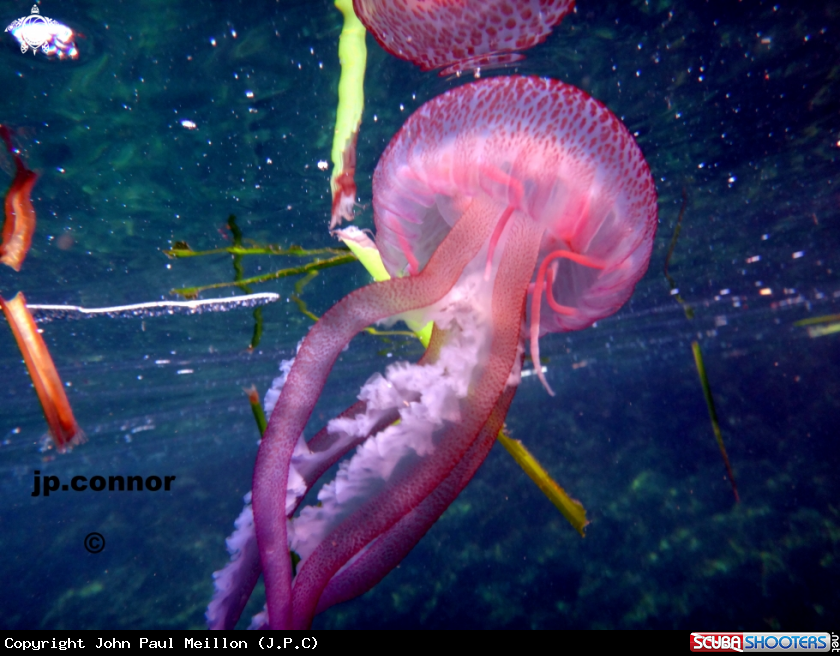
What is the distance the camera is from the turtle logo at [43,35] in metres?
3.26

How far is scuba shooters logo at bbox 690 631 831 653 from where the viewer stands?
14.2 ft

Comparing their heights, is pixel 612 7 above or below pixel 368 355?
above

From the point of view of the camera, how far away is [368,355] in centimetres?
1691

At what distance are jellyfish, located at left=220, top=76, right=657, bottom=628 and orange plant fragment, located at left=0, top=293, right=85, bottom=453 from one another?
102 centimetres

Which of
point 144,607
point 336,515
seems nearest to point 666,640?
point 336,515

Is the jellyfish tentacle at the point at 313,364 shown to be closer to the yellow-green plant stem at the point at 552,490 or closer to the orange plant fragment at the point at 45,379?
the yellow-green plant stem at the point at 552,490

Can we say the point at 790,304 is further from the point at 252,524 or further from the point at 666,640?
the point at 252,524

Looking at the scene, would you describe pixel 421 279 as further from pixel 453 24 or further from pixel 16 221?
pixel 16 221

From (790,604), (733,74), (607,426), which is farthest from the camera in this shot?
(607,426)

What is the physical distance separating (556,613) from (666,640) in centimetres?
157

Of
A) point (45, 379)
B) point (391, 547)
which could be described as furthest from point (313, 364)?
point (45, 379)

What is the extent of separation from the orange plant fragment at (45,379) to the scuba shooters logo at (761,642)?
6073 mm

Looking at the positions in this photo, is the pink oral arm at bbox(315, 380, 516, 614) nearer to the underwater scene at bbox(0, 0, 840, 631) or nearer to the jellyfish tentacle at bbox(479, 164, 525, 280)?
the underwater scene at bbox(0, 0, 840, 631)

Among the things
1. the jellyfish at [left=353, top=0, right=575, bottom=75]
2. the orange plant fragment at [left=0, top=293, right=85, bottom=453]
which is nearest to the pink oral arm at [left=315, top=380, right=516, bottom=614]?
the orange plant fragment at [left=0, top=293, right=85, bottom=453]
